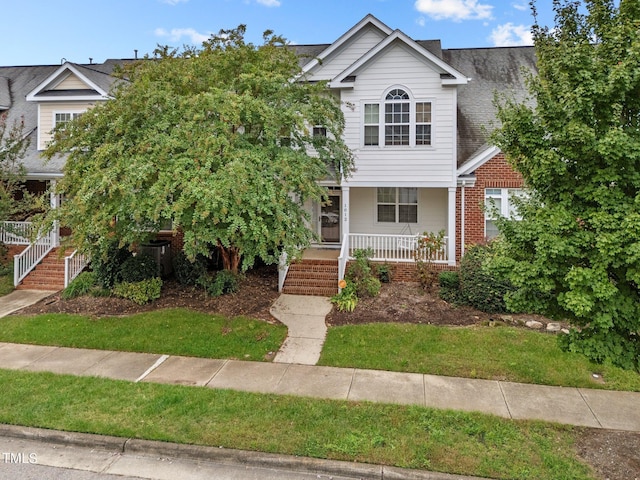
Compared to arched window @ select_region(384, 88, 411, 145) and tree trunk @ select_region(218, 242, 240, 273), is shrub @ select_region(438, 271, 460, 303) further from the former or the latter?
tree trunk @ select_region(218, 242, 240, 273)

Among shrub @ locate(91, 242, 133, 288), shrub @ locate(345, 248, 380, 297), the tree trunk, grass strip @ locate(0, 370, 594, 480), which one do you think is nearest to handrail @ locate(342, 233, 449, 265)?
shrub @ locate(345, 248, 380, 297)

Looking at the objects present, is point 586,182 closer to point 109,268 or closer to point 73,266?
point 109,268

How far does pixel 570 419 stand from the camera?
5.94m

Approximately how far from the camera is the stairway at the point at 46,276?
13617 millimetres

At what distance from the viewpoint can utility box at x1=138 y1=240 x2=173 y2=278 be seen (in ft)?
45.0

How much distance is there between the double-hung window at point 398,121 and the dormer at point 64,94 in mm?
10506

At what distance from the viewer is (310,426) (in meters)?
5.62

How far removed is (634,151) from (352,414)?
4595 mm

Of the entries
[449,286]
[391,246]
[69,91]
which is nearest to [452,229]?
[391,246]

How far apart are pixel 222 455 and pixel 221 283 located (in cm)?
696

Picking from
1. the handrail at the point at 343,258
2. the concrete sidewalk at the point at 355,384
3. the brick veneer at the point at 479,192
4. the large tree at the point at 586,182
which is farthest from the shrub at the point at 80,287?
the large tree at the point at 586,182

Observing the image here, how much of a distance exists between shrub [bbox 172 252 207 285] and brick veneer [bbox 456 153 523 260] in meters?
8.06

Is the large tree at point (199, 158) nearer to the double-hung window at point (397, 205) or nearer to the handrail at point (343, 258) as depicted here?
the handrail at point (343, 258)

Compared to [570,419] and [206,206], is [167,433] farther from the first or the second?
[570,419]
